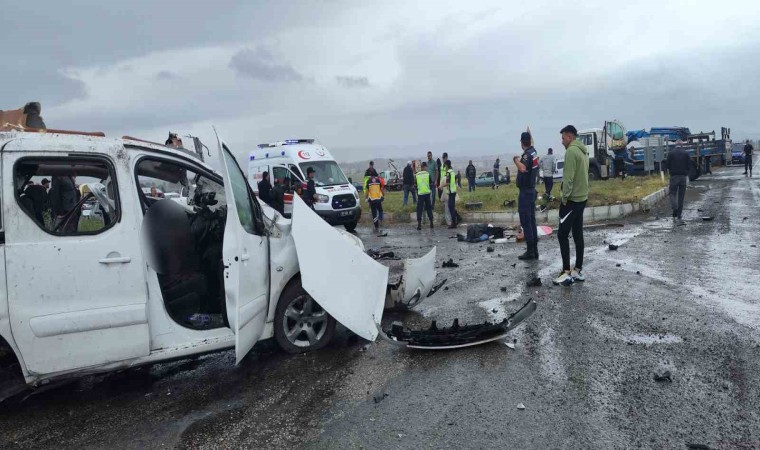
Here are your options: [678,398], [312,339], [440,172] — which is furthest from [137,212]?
[440,172]

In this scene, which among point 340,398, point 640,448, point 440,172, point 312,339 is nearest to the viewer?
point 640,448

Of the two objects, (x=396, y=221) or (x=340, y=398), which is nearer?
(x=340, y=398)

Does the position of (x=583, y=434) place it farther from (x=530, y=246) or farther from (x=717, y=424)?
(x=530, y=246)

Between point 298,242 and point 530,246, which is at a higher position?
point 298,242

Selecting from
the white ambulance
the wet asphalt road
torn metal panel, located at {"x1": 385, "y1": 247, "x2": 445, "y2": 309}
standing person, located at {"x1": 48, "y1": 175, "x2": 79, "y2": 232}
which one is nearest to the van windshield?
the white ambulance

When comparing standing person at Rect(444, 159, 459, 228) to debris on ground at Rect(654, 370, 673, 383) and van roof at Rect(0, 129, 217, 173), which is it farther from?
van roof at Rect(0, 129, 217, 173)

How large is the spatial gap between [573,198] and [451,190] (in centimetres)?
696

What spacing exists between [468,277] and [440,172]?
267 inches

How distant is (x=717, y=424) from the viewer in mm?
3219

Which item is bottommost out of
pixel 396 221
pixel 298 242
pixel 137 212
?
pixel 396 221

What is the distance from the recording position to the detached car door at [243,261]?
3.94m

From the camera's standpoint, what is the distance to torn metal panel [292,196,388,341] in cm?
430

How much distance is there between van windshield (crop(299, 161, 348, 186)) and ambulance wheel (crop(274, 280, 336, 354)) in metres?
11.6

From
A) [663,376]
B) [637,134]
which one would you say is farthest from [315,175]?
[637,134]
